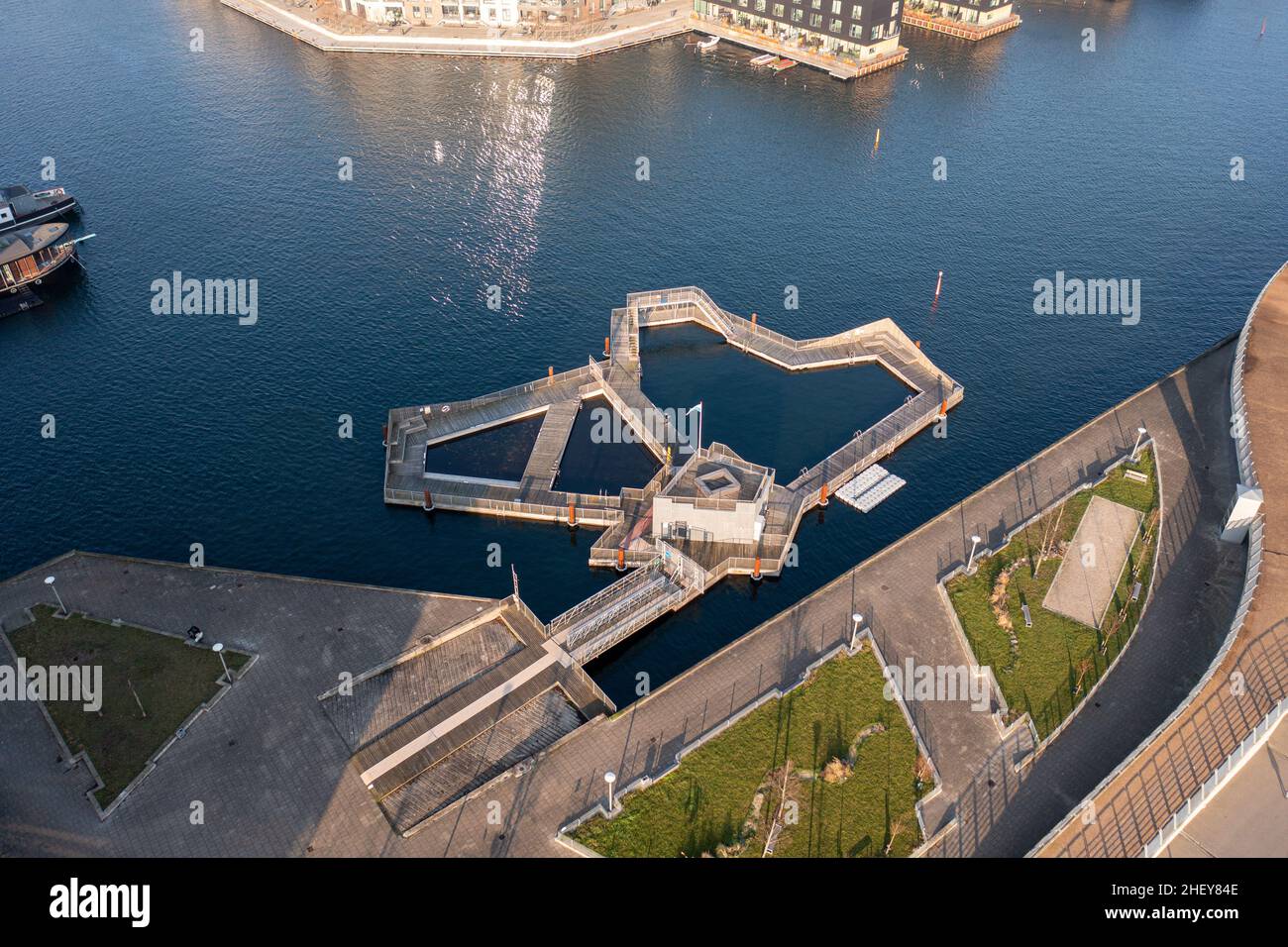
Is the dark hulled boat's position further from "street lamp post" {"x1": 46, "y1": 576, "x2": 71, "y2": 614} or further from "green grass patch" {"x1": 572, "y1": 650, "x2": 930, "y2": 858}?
"green grass patch" {"x1": 572, "y1": 650, "x2": 930, "y2": 858}

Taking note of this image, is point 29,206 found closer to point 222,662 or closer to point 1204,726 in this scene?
point 222,662

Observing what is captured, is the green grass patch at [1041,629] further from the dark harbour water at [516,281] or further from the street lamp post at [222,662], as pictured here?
the street lamp post at [222,662]

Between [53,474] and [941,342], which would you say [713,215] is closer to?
[941,342]

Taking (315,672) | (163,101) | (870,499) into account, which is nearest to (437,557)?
(315,672)

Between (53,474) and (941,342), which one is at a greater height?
(941,342)

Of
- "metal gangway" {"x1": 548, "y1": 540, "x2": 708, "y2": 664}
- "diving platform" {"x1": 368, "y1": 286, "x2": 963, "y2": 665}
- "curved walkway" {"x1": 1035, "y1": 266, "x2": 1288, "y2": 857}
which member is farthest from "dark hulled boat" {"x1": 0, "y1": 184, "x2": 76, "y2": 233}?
"curved walkway" {"x1": 1035, "y1": 266, "x2": 1288, "y2": 857}

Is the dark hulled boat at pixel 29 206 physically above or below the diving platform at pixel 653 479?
above

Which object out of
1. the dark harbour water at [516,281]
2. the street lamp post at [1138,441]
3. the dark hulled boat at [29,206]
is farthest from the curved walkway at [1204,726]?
the dark hulled boat at [29,206]
